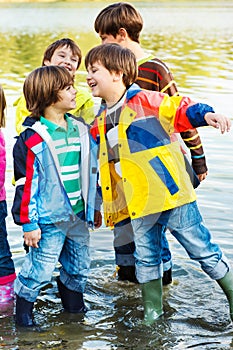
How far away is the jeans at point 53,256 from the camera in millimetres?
4301

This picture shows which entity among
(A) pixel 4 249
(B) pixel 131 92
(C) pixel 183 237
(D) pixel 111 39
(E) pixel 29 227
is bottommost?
(A) pixel 4 249

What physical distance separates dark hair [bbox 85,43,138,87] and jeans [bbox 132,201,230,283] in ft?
2.89

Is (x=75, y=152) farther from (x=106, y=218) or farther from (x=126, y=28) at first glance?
(x=126, y=28)

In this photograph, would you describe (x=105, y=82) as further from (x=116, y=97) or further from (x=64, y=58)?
(x=64, y=58)

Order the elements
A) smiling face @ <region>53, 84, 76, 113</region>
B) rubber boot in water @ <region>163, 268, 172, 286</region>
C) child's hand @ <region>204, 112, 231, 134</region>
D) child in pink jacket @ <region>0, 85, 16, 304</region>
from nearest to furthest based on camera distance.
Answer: child's hand @ <region>204, 112, 231, 134</region> < smiling face @ <region>53, 84, 76, 113</region> < child in pink jacket @ <region>0, 85, 16, 304</region> < rubber boot in water @ <region>163, 268, 172, 286</region>

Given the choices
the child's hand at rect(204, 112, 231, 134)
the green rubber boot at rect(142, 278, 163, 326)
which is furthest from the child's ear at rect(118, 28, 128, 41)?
the green rubber boot at rect(142, 278, 163, 326)

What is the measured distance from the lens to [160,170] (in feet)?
13.8

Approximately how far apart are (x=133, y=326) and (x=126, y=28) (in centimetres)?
198

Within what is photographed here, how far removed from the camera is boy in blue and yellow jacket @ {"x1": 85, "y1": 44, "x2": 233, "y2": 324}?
4.21 meters

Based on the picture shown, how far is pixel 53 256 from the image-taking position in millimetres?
4324

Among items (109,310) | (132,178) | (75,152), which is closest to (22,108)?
(75,152)

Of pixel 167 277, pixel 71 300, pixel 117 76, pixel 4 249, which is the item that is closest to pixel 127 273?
pixel 167 277

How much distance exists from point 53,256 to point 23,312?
1.39 feet

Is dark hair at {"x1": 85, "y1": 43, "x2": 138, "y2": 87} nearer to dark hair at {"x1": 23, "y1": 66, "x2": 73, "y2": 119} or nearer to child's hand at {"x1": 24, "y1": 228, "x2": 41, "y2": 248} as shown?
dark hair at {"x1": 23, "y1": 66, "x2": 73, "y2": 119}
